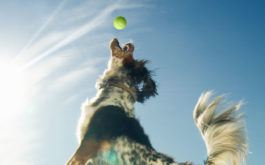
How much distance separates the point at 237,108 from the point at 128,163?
142cm

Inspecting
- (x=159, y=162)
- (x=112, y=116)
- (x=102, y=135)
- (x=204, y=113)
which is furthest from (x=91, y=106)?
(x=204, y=113)

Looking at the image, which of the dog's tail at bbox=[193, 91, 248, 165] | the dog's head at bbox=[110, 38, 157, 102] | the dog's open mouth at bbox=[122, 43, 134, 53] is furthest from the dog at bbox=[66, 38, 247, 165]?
the dog's open mouth at bbox=[122, 43, 134, 53]

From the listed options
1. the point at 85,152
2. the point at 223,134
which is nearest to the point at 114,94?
the point at 85,152

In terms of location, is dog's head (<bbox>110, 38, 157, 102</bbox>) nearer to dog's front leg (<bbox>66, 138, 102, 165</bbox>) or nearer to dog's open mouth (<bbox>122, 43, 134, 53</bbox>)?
dog's open mouth (<bbox>122, 43, 134, 53</bbox>)

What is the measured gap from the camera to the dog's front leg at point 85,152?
2.61 meters

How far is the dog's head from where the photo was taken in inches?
159

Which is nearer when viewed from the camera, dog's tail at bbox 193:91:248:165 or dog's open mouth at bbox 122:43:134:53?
dog's tail at bbox 193:91:248:165

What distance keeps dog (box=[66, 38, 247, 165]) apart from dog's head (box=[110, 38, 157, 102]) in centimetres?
47

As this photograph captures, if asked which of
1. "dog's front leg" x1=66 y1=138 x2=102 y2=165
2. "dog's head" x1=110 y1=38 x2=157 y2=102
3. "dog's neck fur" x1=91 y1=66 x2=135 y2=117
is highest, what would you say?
"dog's head" x1=110 y1=38 x2=157 y2=102

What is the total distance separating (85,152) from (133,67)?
1.76m

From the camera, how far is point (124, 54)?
4.09 meters

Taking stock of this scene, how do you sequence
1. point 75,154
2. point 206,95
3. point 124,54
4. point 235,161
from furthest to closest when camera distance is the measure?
point 124,54
point 206,95
point 235,161
point 75,154

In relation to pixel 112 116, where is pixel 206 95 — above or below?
above

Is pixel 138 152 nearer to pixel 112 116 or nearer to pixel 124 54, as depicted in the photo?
pixel 112 116
